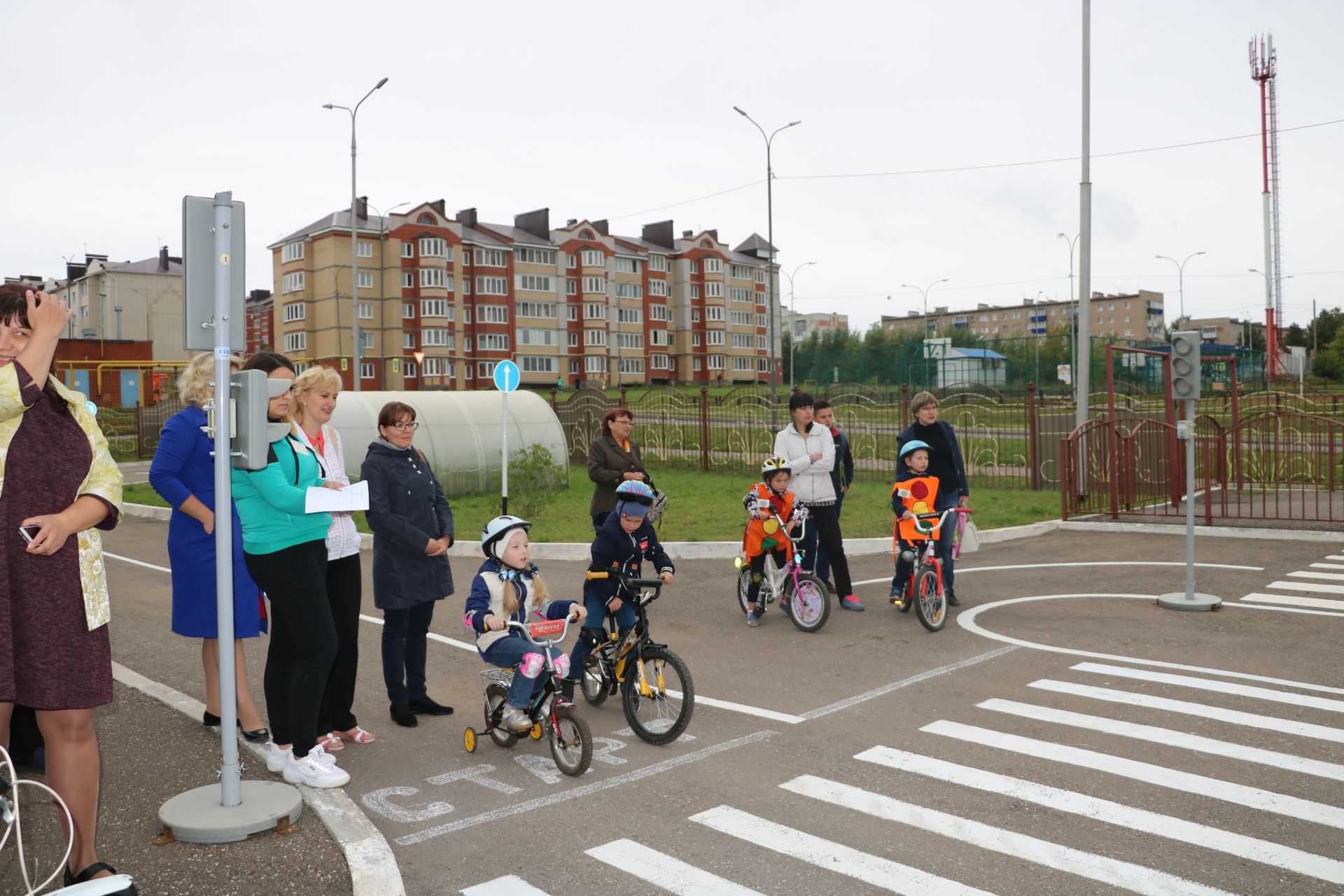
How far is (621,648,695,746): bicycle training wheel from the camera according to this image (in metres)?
6.09

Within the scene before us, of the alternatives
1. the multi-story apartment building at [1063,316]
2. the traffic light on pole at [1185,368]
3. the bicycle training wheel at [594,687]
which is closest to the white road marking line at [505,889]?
the bicycle training wheel at [594,687]

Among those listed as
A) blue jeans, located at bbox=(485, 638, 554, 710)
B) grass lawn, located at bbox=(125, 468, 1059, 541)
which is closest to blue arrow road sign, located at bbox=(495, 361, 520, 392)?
grass lawn, located at bbox=(125, 468, 1059, 541)

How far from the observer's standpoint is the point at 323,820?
189 inches

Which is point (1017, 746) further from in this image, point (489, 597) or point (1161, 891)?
point (489, 597)

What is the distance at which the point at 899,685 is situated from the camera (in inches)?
286

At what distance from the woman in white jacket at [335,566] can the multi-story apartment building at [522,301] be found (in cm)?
5705

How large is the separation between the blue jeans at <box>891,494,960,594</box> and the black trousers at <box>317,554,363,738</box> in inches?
199

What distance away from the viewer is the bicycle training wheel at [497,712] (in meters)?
6.01

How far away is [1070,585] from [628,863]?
305 inches

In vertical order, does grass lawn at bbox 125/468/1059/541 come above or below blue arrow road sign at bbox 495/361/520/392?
below

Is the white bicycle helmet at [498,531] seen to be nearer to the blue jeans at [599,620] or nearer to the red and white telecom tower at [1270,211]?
the blue jeans at [599,620]

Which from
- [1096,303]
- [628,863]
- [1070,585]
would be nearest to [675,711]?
[628,863]

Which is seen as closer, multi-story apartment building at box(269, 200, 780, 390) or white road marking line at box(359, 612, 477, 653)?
white road marking line at box(359, 612, 477, 653)

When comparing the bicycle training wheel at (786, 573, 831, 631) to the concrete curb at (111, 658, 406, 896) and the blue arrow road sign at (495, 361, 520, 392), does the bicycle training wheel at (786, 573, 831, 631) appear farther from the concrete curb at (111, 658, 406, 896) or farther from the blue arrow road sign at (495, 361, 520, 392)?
the blue arrow road sign at (495, 361, 520, 392)
